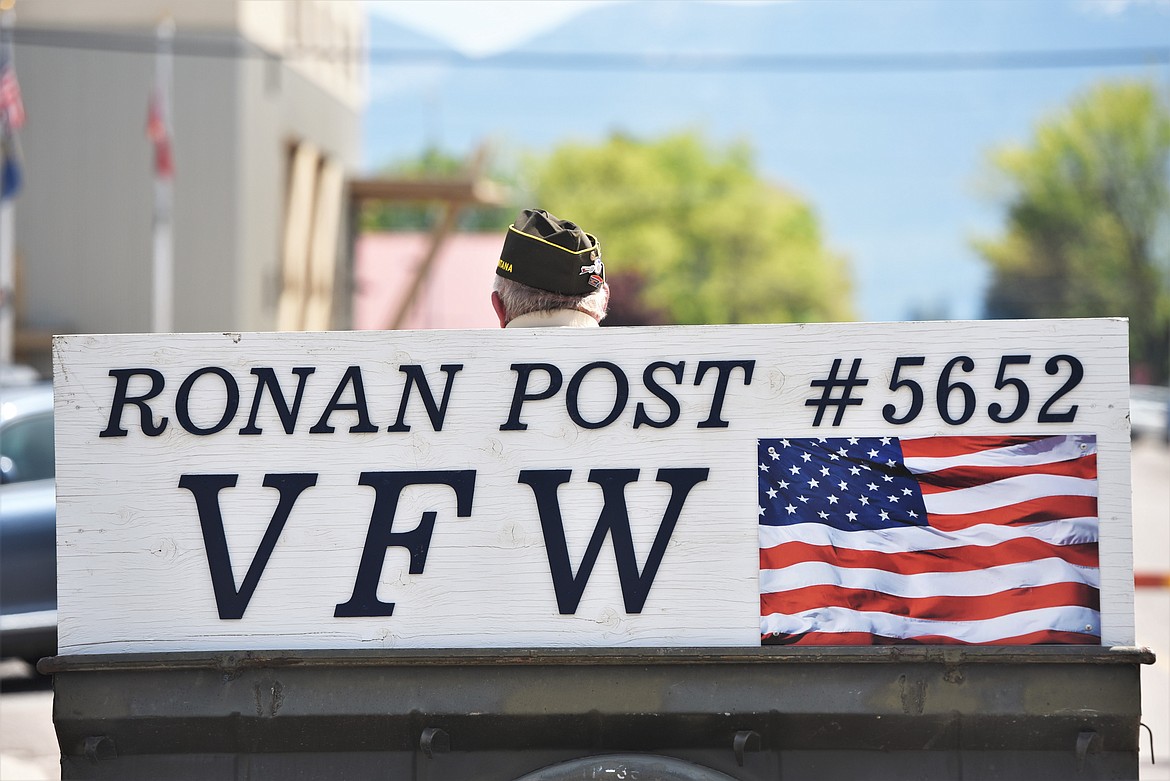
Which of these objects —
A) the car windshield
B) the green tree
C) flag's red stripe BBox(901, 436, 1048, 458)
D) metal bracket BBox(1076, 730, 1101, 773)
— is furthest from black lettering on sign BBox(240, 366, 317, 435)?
the green tree

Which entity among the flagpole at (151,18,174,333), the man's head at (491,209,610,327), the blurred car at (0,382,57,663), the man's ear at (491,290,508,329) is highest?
the flagpole at (151,18,174,333)

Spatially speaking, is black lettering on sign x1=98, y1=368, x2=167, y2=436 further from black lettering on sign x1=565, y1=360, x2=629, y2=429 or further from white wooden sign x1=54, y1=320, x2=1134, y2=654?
black lettering on sign x1=565, y1=360, x2=629, y2=429

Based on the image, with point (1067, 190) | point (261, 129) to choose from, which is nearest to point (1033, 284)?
point (1067, 190)

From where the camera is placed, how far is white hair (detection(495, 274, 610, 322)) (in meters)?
2.94

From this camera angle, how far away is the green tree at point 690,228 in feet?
239

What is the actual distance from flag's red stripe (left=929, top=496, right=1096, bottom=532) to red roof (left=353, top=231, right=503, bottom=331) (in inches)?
1278

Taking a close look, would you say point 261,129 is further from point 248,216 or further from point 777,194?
point 777,194

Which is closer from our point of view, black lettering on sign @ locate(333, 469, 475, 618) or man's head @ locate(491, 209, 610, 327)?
black lettering on sign @ locate(333, 469, 475, 618)

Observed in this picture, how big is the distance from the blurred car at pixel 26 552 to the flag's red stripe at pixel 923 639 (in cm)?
539

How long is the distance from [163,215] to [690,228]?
55.3 meters

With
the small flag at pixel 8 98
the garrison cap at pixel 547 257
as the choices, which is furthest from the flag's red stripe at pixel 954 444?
the small flag at pixel 8 98

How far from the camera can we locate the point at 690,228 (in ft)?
245

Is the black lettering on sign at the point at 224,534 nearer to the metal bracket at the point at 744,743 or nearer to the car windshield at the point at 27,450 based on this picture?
the metal bracket at the point at 744,743

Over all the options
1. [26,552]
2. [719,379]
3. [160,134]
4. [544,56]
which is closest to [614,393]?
[719,379]
